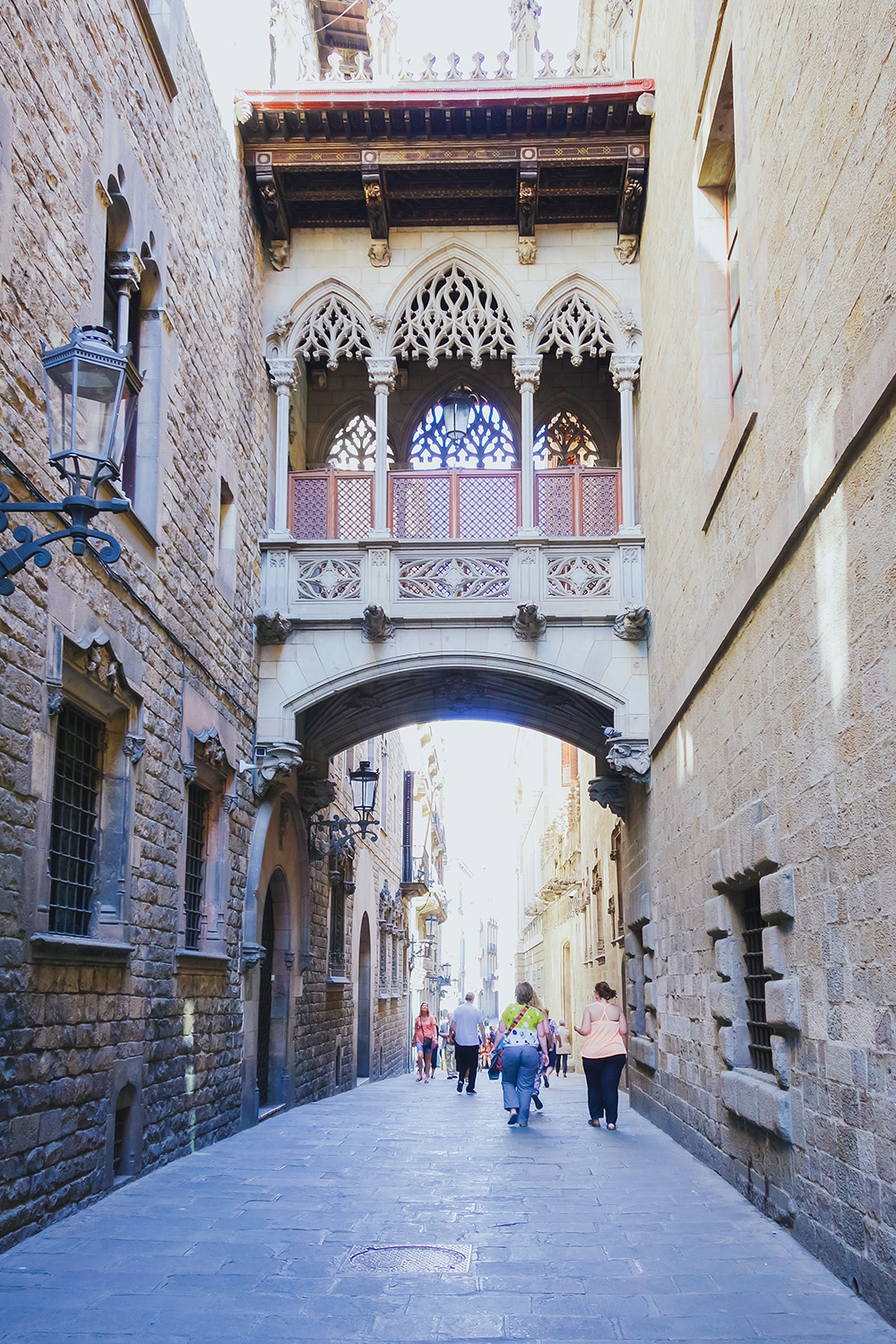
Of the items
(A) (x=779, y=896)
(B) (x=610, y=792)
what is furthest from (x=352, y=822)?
(A) (x=779, y=896)

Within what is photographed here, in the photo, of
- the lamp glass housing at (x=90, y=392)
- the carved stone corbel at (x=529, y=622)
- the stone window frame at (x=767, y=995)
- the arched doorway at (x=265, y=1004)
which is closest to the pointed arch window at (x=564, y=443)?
the carved stone corbel at (x=529, y=622)

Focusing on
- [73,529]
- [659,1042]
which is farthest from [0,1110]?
[659,1042]

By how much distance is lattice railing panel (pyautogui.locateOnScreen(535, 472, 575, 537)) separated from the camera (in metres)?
13.2

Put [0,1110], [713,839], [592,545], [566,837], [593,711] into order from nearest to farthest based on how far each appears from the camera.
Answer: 1. [0,1110]
2. [713,839]
3. [592,545]
4. [593,711]
5. [566,837]

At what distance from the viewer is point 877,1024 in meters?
4.80

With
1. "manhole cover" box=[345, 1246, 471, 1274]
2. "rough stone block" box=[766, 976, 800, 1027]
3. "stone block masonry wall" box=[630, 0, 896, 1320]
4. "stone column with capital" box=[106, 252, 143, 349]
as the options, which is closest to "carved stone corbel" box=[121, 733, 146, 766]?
"stone column with capital" box=[106, 252, 143, 349]

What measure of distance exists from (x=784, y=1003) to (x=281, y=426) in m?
9.02

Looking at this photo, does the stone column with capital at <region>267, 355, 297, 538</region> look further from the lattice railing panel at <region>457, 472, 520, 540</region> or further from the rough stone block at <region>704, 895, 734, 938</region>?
the rough stone block at <region>704, 895, 734, 938</region>

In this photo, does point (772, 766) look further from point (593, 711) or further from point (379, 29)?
point (379, 29)

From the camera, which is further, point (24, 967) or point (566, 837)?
point (566, 837)

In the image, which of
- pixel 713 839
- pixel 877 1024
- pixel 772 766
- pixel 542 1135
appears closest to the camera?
pixel 877 1024

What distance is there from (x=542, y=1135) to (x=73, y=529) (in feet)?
25.5

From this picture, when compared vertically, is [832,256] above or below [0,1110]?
above

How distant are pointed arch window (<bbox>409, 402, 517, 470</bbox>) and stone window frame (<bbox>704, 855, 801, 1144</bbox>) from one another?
7831 millimetres
